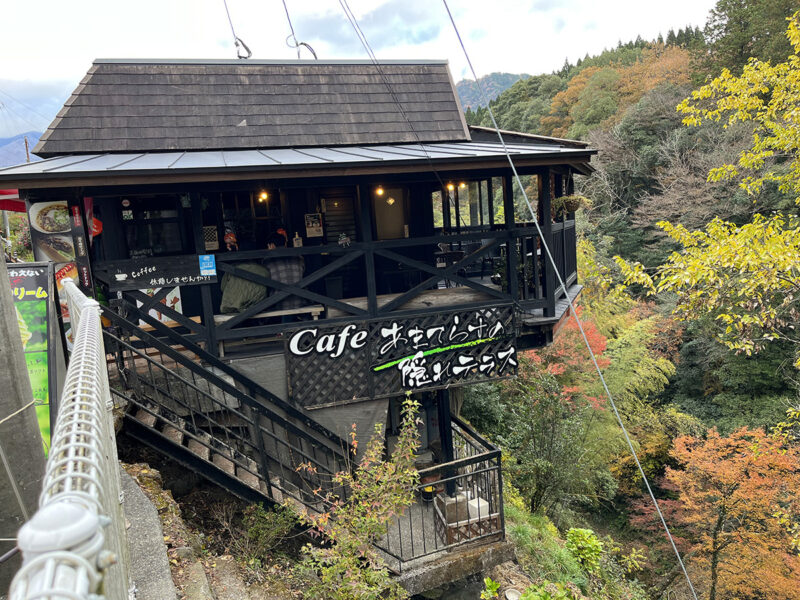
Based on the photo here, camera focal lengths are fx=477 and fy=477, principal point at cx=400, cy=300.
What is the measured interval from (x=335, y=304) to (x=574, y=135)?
29.8m

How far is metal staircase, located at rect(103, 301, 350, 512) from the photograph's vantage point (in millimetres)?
5719

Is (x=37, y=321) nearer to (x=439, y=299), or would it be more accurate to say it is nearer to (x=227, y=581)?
(x=227, y=581)

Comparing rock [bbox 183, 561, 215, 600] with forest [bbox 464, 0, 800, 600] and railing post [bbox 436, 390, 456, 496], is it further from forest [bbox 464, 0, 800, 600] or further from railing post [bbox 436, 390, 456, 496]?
railing post [bbox 436, 390, 456, 496]

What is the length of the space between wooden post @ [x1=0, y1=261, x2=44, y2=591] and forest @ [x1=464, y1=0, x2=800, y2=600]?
466 centimetres

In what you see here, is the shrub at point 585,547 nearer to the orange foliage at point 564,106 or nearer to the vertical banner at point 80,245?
the vertical banner at point 80,245

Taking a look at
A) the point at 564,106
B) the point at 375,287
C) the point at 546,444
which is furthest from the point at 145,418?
the point at 564,106

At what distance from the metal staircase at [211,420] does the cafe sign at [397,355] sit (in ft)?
1.68

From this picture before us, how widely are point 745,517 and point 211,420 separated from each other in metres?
13.9

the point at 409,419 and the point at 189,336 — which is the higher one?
the point at 189,336

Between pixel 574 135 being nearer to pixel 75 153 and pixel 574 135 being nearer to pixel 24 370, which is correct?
pixel 75 153

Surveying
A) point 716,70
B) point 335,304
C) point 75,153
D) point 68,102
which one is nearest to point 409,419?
point 335,304

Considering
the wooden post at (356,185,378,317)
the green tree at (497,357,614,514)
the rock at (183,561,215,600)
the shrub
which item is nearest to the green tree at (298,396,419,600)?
the rock at (183,561,215,600)

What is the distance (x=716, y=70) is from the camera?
80.3 feet

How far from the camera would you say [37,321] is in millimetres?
4266
